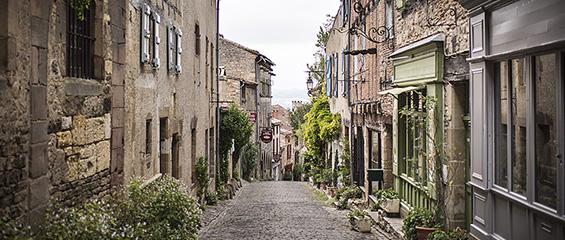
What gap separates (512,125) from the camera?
765cm

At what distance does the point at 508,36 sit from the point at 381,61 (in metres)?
8.74

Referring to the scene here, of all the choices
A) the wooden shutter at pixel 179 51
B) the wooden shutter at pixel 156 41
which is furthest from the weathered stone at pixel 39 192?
the wooden shutter at pixel 179 51

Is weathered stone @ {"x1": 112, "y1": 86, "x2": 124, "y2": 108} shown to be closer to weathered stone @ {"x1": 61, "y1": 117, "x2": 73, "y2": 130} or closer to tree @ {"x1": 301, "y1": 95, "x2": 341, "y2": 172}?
weathered stone @ {"x1": 61, "y1": 117, "x2": 73, "y2": 130}

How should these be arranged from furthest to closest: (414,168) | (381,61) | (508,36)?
(381,61) → (414,168) → (508,36)

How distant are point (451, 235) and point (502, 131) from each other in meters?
2.06

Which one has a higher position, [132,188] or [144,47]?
[144,47]

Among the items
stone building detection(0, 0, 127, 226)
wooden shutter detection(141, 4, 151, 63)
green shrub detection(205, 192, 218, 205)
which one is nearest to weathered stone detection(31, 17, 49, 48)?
stone building detection(0, 0, 127, 226)

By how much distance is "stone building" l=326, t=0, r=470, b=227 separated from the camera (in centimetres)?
1005

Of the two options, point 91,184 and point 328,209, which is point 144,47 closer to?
point 91,184

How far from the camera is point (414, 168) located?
12852mm

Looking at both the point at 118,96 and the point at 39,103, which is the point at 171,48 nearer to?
the point at 118,96

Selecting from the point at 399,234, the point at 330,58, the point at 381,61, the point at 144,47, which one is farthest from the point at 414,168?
the point at 330,58

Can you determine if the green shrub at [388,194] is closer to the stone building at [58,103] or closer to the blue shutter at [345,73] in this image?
the stone building at [58,103]

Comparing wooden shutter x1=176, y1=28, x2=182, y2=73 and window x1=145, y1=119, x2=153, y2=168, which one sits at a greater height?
wooden shutter x1=176, y1=28, x2=182, y2=73
